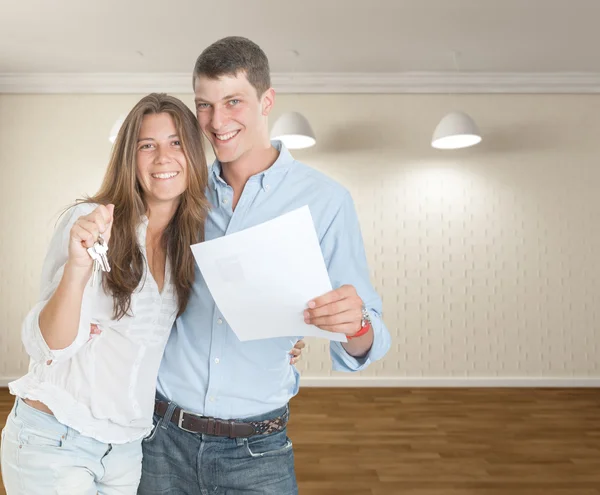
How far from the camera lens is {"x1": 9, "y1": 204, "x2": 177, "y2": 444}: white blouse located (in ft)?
4.20

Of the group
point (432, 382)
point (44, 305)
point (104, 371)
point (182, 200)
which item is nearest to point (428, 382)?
point (432, 382)

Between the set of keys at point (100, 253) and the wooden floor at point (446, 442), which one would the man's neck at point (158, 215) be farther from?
the wooden floor at point (446, 442)

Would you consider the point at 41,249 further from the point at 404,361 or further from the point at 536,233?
the point at 536,233

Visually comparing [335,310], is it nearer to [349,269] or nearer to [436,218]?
[349,269]

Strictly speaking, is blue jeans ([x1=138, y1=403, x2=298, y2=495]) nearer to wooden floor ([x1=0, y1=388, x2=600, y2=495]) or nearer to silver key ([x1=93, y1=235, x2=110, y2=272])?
silver key ([x1=93, y1=235, x2=110, y2=272])

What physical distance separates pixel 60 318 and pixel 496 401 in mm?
4831

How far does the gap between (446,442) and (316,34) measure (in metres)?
3.33

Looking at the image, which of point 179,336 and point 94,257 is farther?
point 179,336

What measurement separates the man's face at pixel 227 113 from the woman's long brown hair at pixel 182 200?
0.05 meters

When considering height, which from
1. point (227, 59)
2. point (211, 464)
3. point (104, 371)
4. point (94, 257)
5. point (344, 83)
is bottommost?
point (211, 464)

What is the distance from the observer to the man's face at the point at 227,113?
1.44 meters

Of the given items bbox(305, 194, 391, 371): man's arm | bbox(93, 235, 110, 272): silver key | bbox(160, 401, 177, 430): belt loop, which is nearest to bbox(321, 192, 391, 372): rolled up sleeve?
bbox(305, 194, 391, 371): man's arm

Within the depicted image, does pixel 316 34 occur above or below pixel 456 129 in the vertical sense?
above

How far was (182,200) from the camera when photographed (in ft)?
4.88
